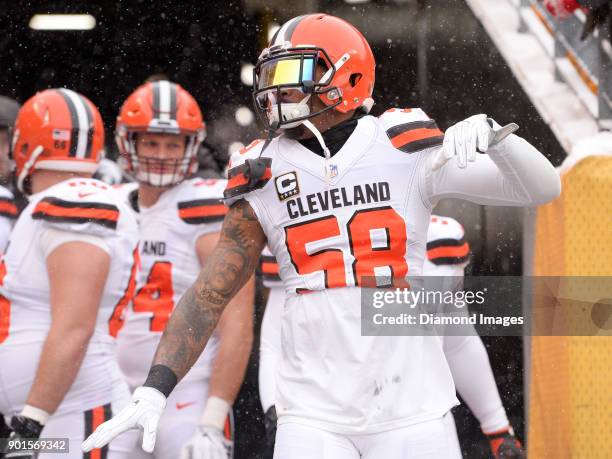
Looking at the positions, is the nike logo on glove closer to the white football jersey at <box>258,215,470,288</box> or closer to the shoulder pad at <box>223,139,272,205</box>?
the white football jersey at <box>258,215,470,288</box>

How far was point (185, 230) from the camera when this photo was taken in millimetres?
3926

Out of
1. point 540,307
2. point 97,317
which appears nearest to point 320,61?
point 97,317

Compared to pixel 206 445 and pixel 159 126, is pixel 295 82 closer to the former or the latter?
pixel 206 445

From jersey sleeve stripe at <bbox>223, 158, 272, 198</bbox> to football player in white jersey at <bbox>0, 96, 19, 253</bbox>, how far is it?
151cm

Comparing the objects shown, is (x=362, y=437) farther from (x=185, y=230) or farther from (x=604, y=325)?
(x=185, y=230)

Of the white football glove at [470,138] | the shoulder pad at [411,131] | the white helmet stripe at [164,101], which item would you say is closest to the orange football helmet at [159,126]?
the white helmet stripe at [164,101]

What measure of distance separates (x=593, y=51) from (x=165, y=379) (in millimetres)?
2820

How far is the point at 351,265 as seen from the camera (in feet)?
8.38

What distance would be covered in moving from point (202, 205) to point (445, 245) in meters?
0.89

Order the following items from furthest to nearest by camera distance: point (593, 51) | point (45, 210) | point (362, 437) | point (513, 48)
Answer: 1. point (513, 48)
2. point (593, 51)
3. point (45, 210)
4. point (362, 437)

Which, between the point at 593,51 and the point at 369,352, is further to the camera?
the point at 593,51

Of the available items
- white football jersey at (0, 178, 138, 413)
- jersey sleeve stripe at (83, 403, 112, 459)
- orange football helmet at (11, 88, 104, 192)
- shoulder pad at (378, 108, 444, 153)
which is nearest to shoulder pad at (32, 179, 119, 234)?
white football jersey at (0, 178, 138, 413)

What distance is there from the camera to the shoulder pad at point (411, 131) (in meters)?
2.57

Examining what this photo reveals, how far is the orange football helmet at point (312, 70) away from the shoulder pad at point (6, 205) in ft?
5.21
